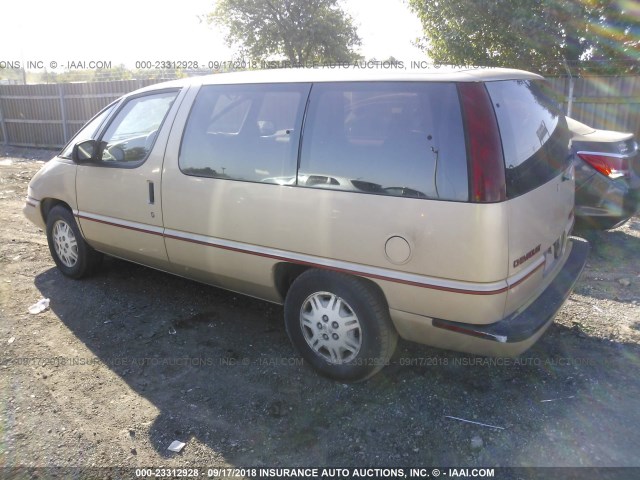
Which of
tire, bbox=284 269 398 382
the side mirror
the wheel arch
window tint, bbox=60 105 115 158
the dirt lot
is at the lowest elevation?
the dirt lot

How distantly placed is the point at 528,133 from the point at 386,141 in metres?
0.86

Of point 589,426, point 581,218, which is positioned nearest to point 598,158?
point 581,218

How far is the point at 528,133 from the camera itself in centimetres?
308

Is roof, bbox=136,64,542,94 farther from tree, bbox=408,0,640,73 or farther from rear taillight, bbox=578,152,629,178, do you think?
tree, bbox=408,0,640,73

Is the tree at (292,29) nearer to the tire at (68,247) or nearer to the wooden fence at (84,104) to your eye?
the wooden fence at (84,104)

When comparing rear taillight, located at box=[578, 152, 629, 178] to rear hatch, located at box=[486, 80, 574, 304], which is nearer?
rear hatch, located at box=[486, 80, 574, 304]

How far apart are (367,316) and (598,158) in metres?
3.90

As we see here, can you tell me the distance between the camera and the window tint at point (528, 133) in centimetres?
281

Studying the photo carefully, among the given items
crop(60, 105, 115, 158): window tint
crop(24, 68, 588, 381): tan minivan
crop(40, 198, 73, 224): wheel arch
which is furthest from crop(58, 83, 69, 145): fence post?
crop(24, 68, 588, 381): tan minivan

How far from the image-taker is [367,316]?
122 inches

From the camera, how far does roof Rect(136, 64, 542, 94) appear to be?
287cm

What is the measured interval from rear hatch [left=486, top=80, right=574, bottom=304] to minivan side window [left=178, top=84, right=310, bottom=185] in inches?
49.5

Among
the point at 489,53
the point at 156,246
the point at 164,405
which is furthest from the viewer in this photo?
the point at 489,53

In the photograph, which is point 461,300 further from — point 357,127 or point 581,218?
point 581,218
